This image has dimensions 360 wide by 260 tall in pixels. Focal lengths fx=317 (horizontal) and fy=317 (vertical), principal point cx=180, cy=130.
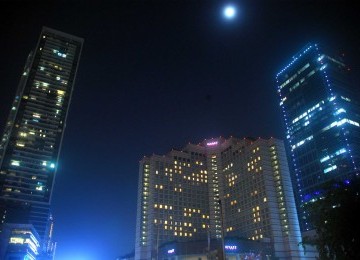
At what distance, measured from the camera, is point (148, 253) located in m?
184

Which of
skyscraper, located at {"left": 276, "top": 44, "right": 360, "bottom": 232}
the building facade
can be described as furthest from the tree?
skyscraper, located at {"left": 276, "top": 44, "right": 360, "bottom": 232}

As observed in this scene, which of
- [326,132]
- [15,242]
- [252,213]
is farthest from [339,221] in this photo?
[326,132]

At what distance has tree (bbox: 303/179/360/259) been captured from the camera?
25.6 metres

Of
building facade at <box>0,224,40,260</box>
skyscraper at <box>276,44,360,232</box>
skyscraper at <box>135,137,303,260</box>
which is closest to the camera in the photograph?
building facade at <box>0,224,40,260</box>

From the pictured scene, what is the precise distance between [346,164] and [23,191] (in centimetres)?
18691

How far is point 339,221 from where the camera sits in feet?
86.8

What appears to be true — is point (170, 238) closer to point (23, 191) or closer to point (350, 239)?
point (23, 191)

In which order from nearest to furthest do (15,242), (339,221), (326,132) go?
(339,221), (15,242), (326,132)

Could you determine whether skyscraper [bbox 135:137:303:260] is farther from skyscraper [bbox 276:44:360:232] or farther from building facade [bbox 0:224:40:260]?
building facade [bbox 0:224:40:260]

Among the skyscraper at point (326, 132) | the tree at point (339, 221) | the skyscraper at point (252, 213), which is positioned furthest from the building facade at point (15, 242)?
the tree at point (339, 221)

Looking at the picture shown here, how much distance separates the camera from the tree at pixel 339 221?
25.6 metres

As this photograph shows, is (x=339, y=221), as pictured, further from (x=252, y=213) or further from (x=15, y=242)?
(x=252, y=213)

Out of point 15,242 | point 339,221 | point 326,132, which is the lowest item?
point 339,221

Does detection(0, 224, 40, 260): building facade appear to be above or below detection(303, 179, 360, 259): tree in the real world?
above
